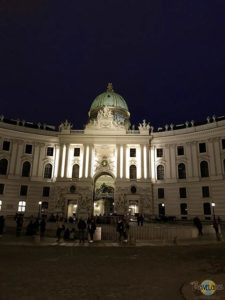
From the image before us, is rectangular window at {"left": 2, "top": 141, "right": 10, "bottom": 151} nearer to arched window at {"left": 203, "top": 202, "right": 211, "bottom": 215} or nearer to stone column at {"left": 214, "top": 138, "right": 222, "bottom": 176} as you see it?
arched window at {"left": 203, "top": 202, "right": 211, "bottom": 215}

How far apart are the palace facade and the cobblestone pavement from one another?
3670 centimetres

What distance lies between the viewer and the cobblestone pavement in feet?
22.6

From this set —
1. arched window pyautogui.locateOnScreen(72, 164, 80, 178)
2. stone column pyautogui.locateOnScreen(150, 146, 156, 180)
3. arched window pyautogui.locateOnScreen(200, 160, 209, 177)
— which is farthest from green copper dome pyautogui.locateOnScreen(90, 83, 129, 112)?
arched window pyautogui.locateOnScreen(200, 160, 209, 177)

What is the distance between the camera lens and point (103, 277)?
8.73m

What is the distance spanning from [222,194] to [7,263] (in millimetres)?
43733

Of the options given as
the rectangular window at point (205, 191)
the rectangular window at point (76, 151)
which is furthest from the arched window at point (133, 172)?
the rectangular window at point (205, 191)

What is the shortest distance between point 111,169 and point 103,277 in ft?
145

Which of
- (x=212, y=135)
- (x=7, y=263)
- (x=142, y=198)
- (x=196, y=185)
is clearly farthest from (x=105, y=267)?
(x=212, y=135)

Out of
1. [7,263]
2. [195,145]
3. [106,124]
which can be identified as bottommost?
[7,263]

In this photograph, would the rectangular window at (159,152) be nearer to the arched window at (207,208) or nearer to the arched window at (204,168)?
the arched window at (204,168)

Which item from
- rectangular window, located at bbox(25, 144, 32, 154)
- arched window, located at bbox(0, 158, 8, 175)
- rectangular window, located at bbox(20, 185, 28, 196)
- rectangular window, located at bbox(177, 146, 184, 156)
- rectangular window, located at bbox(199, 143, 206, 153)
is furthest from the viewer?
rectangular window, located at bbox(25, 144, 32, 154)

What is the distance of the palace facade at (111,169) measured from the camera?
48188 mm

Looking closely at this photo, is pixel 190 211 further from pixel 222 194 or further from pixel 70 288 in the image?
pixel 70 288

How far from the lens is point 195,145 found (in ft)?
167
